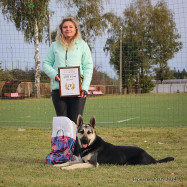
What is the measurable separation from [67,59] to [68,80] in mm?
365

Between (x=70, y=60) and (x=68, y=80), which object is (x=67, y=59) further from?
(x=68, y=80)

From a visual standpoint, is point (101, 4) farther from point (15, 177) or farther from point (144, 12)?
point (15, 177)

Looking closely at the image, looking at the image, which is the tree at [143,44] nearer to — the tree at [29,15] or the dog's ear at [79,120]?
the tree at [29,15]

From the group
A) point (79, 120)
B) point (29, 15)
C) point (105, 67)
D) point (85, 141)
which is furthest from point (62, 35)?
point (29, 15)

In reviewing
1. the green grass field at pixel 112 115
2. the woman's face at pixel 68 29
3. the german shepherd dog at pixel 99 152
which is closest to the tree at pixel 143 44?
the green grass field at pixel 112 115

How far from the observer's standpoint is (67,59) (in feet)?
16.6

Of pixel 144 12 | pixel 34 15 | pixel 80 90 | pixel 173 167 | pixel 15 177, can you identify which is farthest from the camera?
pixel 144 12

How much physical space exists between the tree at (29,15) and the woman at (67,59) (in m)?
15.6

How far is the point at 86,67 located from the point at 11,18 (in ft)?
58.5

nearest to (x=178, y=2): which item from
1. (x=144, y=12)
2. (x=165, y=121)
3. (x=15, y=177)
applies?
(x=165, y=121)

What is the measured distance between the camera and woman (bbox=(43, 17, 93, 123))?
16.4ft

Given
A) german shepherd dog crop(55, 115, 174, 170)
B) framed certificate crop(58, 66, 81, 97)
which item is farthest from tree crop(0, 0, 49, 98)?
german shepherd dog crop(55, 115, 174, 170)

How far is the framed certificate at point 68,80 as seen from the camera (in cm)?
492

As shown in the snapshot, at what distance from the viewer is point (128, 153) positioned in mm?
4883
